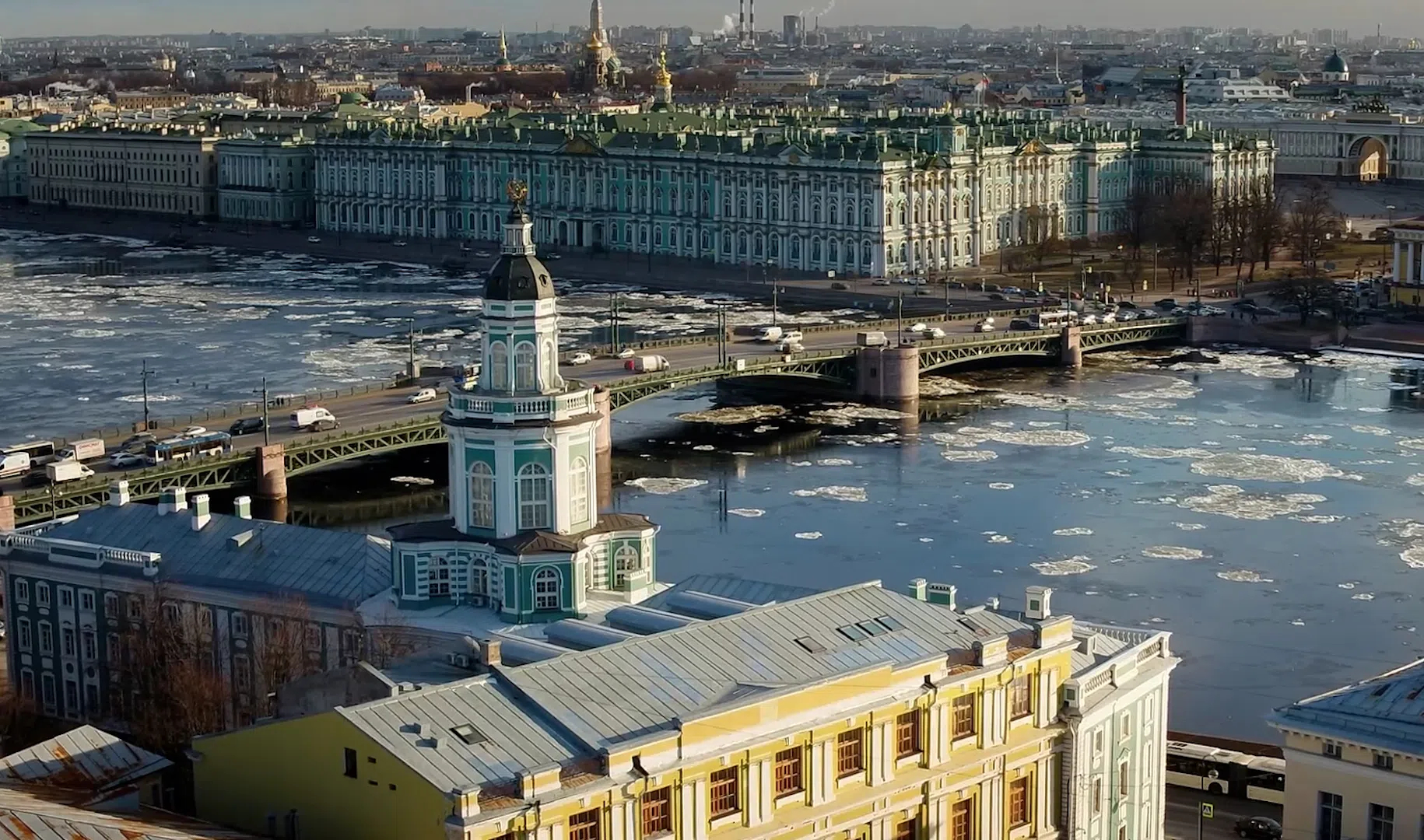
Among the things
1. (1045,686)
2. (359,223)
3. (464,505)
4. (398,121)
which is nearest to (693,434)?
(464,505)

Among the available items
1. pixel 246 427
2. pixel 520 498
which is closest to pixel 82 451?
pixel 246 427

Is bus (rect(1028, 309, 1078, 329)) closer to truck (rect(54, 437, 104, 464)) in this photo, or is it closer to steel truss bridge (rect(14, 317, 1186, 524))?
steel truss bridge (rect(14, 317, 1186, 524))

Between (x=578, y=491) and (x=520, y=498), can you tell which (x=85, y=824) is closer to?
(x=520, y=498)

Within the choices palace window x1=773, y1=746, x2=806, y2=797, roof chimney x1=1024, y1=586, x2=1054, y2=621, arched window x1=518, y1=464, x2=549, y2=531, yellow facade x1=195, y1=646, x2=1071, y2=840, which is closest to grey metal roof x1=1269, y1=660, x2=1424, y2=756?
yellow facade x1=195, y1=646, x2=1071, y2=840

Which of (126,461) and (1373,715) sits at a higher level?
(1373,715)

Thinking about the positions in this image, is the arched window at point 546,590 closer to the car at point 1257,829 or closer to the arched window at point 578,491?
the arched window at point 578,491

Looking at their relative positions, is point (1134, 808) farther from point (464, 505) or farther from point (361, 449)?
point (361, 449)
